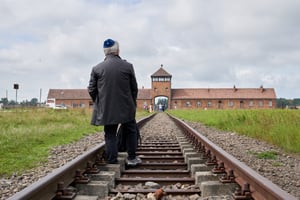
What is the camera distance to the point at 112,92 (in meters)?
4.70

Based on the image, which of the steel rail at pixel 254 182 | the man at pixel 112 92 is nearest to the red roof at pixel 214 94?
the man at pixel 112 92

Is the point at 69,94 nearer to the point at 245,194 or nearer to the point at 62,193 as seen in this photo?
the point at 62,193

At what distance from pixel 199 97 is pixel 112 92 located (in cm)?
8504

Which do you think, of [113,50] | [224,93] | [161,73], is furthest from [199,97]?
[113,50]

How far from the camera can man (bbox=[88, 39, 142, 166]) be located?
4.69 meters

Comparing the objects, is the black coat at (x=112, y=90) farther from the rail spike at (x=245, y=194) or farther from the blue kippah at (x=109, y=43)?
the rail spike at (x=245, y=194)

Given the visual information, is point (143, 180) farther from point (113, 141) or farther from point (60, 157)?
point (60, 157)

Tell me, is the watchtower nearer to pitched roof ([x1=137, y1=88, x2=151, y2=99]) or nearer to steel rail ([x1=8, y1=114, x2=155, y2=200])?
pitched roof ([x1=137, y1=88, x2=151, y2=99])

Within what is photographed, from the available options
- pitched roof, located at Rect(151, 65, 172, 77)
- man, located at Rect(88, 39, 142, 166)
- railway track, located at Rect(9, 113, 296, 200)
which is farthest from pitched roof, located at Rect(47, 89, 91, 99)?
railway track, located at Rect(9, 113, 296, 200)

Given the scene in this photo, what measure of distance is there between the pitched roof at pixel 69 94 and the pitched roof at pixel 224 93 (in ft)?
73.6

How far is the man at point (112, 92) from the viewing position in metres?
4.69

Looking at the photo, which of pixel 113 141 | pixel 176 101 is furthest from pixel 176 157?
pixel 176 101

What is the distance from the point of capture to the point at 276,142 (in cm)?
891

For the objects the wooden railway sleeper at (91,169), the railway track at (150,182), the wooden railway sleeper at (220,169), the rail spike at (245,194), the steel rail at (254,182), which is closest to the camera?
the steel rail at (254,182)
